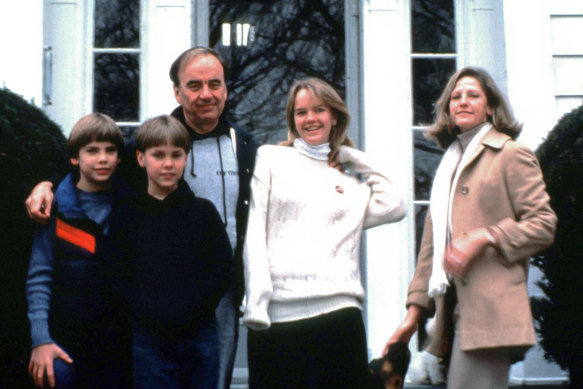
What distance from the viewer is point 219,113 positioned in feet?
10.8

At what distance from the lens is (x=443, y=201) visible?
3.13m

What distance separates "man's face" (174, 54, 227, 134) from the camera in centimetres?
323

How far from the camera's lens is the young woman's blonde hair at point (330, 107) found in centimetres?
326

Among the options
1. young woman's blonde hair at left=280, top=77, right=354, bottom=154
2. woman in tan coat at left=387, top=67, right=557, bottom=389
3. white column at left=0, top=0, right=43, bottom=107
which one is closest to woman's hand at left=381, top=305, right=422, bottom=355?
woman in tan coat at left=387, top=67, right=557, bottom=389

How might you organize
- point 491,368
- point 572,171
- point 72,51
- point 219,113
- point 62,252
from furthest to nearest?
point 72,51
point 572,171
point 219,113
point 62,252
point 491,368

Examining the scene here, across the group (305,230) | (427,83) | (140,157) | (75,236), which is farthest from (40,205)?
(427,83)

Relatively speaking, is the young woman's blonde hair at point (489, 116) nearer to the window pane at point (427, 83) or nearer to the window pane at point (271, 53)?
the window pane at point (427, 83)

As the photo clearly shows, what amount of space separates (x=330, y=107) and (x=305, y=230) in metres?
0.54

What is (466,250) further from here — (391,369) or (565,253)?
(565,253)

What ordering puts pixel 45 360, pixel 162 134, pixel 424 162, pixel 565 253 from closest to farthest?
pixel 45 360
pixel 162 134
pixel 565 253
pixel 424 162

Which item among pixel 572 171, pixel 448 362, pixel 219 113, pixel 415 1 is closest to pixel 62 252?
pixel 219 113

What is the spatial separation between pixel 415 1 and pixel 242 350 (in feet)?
8.89

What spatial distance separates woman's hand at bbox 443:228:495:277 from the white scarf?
0.12 meters

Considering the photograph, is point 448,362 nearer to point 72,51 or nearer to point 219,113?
point 219,113
